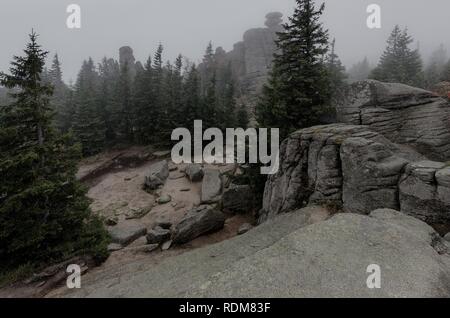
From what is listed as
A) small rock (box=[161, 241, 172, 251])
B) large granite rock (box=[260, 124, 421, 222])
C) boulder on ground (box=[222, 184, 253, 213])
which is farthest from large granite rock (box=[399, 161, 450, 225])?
small rock (box=[161, 241, 172, 251])

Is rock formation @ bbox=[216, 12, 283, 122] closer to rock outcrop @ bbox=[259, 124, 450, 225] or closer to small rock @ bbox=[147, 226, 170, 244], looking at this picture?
rock outcrop @ bbox=[259, 124, 450, 225]

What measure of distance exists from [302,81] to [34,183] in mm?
16819

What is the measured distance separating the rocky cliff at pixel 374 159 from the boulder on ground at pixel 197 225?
3269mm

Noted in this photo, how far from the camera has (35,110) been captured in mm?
12531

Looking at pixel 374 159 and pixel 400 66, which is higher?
pixel 400 66

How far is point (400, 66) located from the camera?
43781 millimetres

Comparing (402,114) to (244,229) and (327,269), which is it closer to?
(244,229)

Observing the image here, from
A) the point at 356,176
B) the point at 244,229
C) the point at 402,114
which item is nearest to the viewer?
the point at 356,176

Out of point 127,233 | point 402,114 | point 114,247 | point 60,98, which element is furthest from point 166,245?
point 60,98

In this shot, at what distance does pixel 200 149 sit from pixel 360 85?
79.7 feet

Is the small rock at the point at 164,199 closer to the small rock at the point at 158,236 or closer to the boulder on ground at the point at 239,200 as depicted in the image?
the boulder on ground at the point at 239,200

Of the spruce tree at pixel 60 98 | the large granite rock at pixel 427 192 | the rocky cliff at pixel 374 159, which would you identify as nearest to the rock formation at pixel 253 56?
the spruce tree at pixel 60 98
